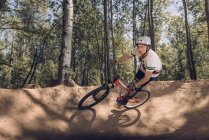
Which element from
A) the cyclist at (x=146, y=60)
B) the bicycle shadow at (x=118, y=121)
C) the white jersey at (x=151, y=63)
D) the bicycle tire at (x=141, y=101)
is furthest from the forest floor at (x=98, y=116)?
the white jersey at (x=151, y=63)

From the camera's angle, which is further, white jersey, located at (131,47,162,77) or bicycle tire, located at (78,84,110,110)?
bicycle tire, located at (78,84,110,110)

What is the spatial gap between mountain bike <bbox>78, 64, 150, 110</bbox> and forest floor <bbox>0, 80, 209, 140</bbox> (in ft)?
0.72

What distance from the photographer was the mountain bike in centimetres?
1001

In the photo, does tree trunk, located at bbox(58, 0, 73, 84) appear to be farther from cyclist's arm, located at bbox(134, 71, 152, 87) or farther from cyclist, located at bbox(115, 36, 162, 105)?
cyclist's arm, located at bbox(134, 71, 152, 87)

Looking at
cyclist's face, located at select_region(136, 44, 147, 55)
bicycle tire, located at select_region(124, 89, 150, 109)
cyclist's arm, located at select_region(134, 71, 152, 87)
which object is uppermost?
cyclist's face, located at select_region(136, 44, 147, 55)

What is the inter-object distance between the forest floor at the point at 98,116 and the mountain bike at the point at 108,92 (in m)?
0.22

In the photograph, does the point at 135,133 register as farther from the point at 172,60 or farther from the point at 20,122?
the point at 172,60

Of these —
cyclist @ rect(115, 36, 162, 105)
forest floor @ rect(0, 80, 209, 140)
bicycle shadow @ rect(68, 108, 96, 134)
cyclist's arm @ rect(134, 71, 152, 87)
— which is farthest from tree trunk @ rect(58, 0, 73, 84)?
cyclist's arm @ rect(134, 71, 152, 87)

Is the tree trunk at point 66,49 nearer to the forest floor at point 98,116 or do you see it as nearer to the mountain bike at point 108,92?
the forest floor at point 98,116

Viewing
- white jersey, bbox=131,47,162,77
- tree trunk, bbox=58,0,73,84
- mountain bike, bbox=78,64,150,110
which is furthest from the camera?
tree trunk, bbox=58,0,73,84

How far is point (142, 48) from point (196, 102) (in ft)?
10.8

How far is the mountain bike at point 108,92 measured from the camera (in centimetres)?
1001

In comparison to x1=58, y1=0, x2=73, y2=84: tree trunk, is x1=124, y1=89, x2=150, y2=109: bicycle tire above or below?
below

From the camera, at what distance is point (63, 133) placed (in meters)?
8.78
